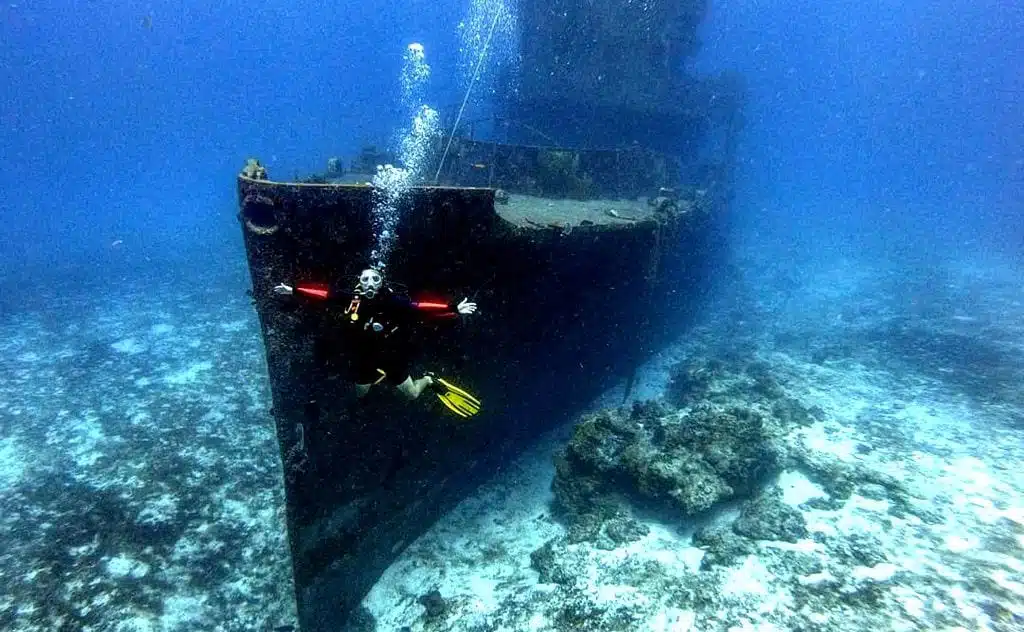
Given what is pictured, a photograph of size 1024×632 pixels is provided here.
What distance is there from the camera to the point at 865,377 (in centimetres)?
1249

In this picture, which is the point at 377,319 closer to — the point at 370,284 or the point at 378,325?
the point at 378,325

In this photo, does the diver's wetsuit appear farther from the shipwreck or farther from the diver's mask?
the shipwreck

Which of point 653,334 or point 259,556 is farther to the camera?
point 653,334

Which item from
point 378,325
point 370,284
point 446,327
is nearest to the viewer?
point 370,284

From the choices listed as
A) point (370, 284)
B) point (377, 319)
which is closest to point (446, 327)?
point (377, 319)

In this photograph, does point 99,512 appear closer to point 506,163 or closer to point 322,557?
point 322,557

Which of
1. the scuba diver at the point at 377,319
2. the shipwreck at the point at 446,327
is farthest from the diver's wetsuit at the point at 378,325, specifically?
the shipwreck at the point at 446,327

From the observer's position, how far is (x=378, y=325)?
4055 millimetres

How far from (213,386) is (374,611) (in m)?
8.14

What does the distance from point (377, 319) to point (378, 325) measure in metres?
0.05

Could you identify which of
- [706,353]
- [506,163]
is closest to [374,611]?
[506,163]

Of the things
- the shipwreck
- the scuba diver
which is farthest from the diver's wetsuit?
the shipwreck

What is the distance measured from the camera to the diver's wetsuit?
13.2ft

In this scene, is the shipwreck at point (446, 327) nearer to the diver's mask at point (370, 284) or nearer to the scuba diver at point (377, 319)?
the scuba diver at point (377, 319)
